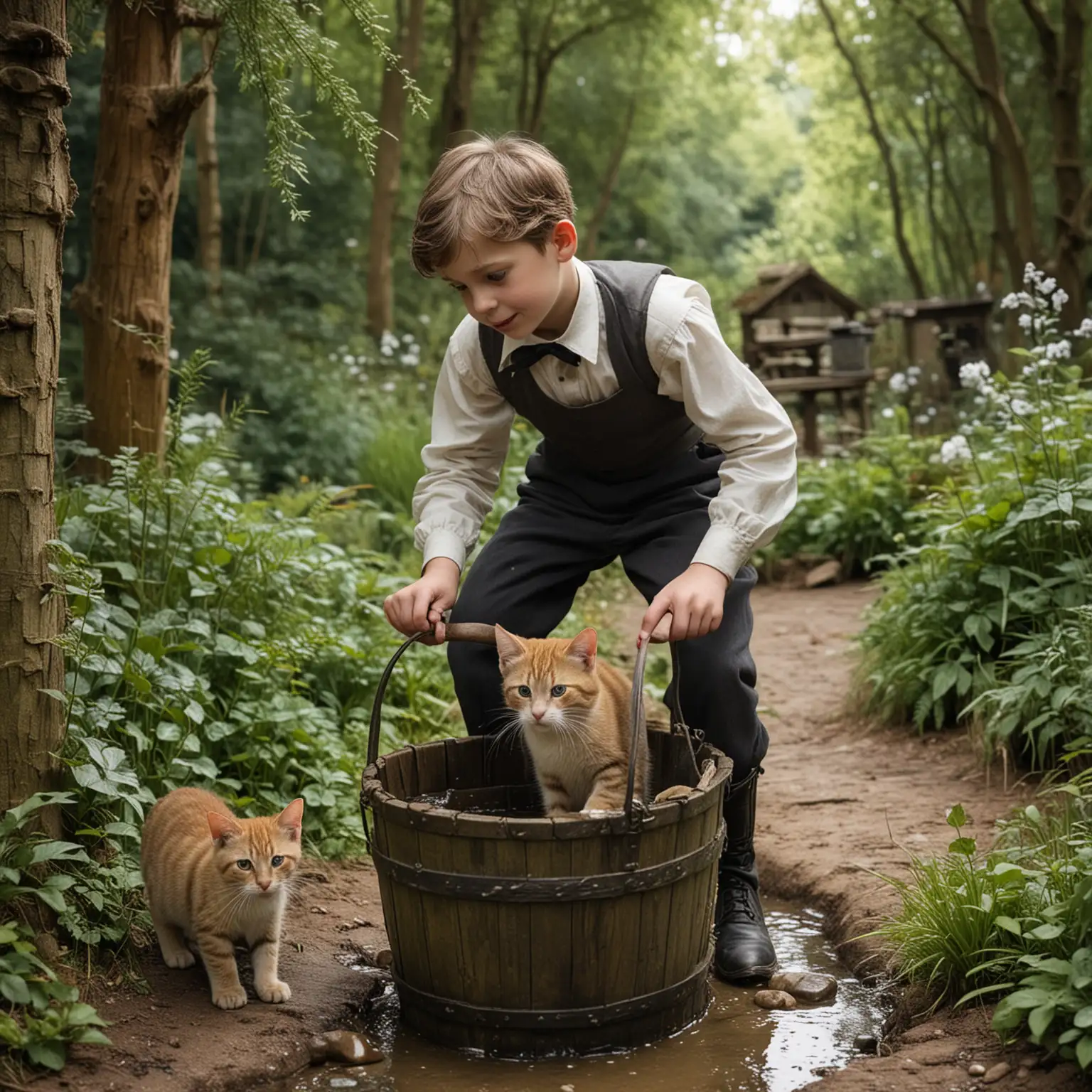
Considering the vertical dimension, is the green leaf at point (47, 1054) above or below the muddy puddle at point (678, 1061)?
above

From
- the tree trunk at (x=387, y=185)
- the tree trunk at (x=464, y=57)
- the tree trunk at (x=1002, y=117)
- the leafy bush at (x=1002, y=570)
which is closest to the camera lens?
the leafy bush at (x=1002, y=570)

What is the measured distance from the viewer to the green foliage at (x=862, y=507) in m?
8.83

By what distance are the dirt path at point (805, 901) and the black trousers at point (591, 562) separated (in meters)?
0.71

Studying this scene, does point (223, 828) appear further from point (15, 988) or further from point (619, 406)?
point (619, 406)

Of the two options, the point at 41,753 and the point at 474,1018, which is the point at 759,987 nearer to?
the point at 474,1018

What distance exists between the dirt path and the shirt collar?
1.80 metres

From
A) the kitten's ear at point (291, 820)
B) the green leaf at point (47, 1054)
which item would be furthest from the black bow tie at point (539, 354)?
the green leaf at point (47, 1054)

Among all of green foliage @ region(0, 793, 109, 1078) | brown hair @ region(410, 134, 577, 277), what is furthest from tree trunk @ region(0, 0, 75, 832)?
brown hair @ region(410, 134, 577, 277)

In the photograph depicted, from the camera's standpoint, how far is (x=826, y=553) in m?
9.30

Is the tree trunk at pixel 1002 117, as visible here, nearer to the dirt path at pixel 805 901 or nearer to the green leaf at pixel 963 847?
the dirt path at pixel 805 901

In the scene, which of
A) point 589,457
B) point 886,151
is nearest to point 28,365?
point 589,457

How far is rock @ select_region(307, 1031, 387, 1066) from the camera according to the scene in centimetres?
296

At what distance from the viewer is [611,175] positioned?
23469mm

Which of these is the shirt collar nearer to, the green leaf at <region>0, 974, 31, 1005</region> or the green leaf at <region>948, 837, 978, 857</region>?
the green leaf at <region>948, 837, 978, 857</region>
